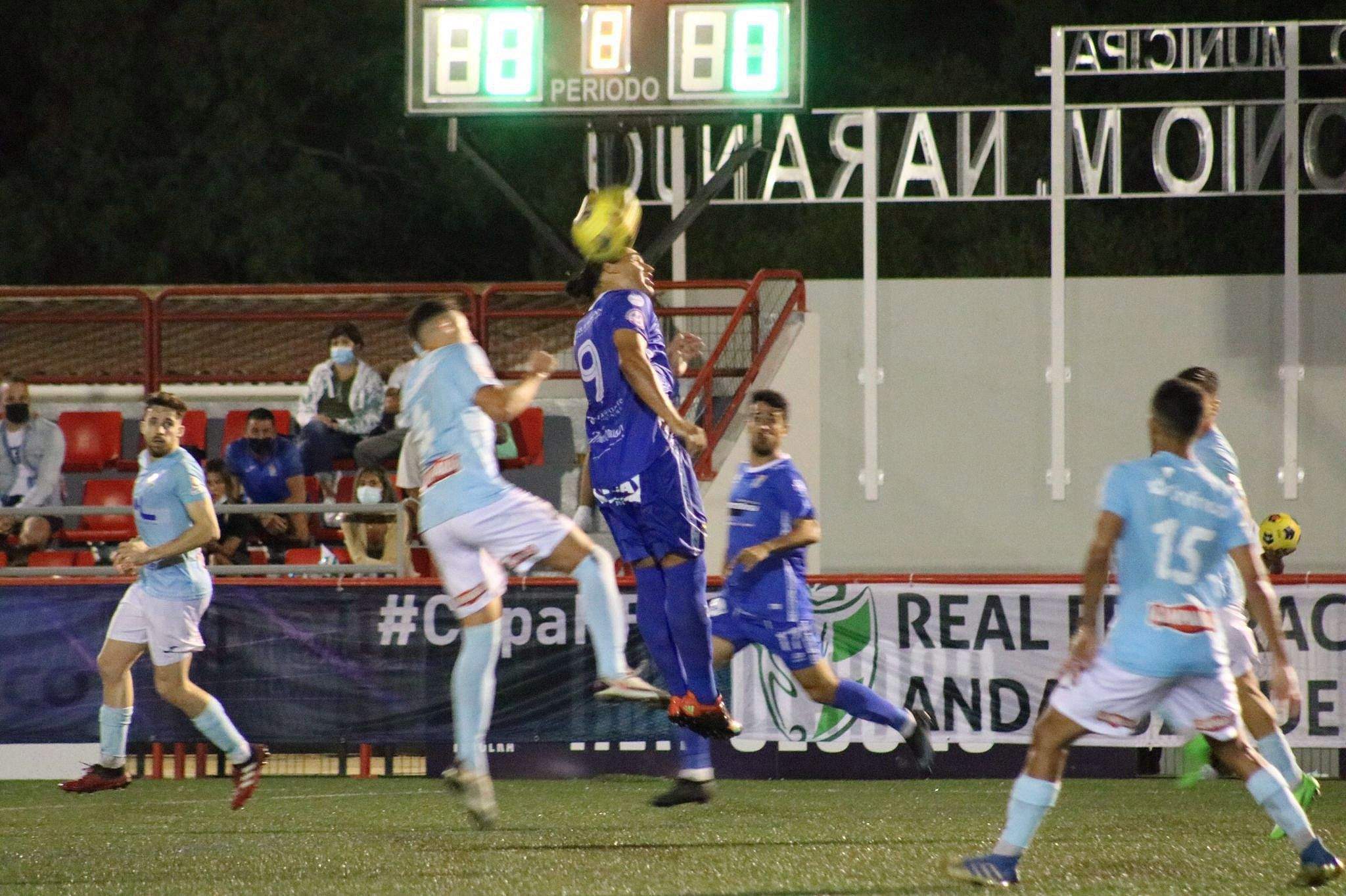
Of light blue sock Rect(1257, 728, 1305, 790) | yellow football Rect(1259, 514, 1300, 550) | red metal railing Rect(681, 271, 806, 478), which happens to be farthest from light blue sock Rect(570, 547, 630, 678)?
red metal railing Rect(681, 271, 806, 478)

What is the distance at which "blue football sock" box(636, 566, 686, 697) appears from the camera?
24.4ft

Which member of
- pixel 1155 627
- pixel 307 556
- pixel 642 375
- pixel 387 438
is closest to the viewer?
pixel 1155 627

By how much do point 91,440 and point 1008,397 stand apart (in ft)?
28.3

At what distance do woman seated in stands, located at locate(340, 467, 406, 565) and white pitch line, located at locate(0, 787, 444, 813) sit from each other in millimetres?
3109

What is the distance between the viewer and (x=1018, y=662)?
11586 mm

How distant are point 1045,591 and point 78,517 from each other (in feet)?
27.5

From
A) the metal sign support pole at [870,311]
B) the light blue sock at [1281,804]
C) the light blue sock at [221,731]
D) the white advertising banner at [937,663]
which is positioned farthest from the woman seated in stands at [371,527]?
the light blue sock at [1281,804]

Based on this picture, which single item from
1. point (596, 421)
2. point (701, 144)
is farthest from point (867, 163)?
point (596, 421)

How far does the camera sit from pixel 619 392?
7.34 metres

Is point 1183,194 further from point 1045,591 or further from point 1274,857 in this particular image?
point 1274,857

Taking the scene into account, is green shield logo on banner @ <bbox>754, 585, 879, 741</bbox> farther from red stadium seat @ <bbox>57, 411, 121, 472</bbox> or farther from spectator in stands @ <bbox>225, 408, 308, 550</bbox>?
red stadium seat @ <bbox>57, 411, 121, 472</bbox>

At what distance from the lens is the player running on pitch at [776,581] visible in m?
9.10

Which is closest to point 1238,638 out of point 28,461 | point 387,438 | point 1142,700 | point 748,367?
point 1142,700

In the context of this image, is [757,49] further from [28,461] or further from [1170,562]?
[1170,562]
